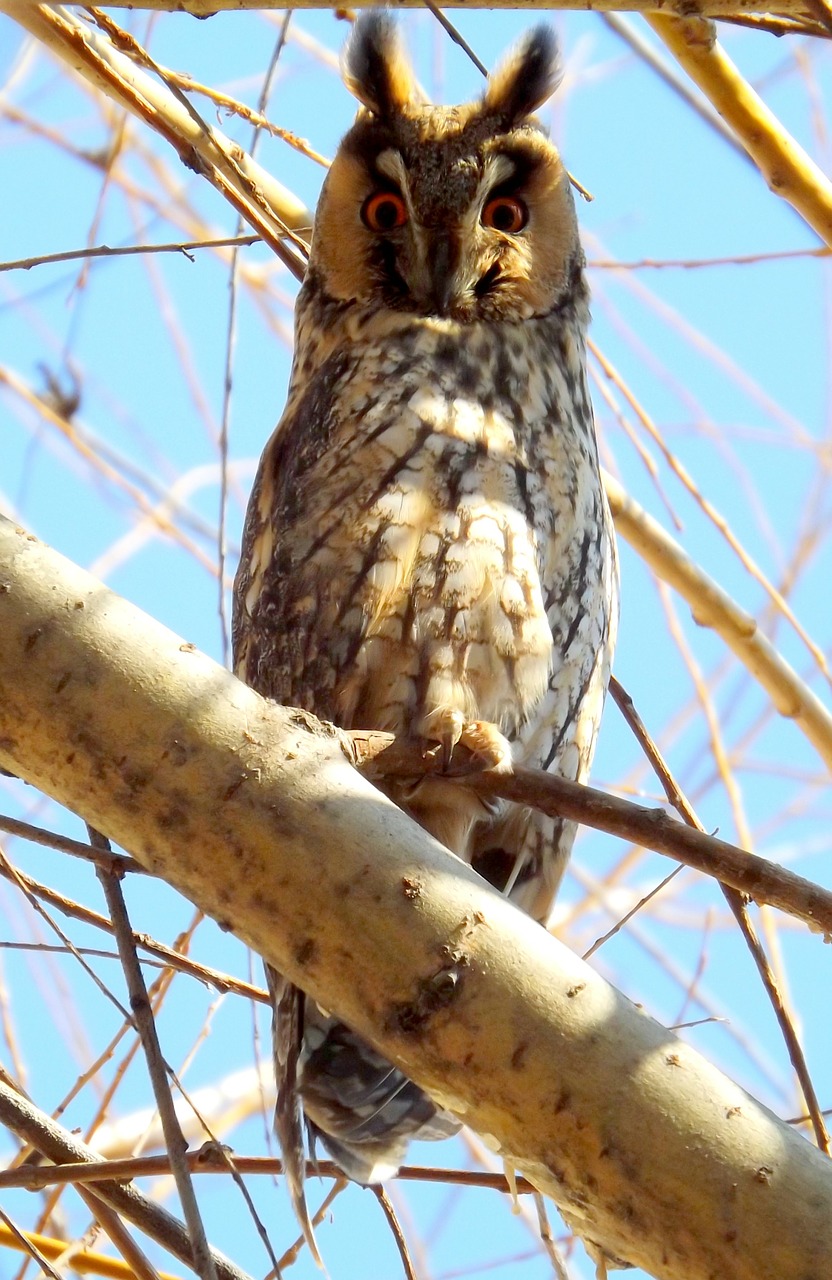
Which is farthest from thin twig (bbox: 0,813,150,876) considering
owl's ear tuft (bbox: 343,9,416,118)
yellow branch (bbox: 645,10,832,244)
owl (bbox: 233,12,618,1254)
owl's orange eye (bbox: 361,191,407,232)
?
owl's ear tuft (bbox: 343,9,416,118)

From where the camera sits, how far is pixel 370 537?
165 cm

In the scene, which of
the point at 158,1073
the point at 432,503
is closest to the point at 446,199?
the point at 432,503

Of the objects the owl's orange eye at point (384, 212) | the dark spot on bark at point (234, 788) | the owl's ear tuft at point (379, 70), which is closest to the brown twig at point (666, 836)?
the dark spot on bark at point (234, 788)

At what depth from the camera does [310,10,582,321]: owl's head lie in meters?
1.85

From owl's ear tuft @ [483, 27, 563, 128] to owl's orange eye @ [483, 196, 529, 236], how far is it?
14 cm

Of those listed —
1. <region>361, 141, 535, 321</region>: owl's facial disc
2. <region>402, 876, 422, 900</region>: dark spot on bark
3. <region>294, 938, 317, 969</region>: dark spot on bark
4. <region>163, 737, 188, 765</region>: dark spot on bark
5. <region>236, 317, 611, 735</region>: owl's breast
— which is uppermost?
<region>361, 141, 535, 321</region>: owl's facial disc

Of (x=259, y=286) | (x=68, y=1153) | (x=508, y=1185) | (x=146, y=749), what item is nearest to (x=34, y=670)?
(x=146, y=749)

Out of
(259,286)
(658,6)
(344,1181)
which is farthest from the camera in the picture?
(259,286)

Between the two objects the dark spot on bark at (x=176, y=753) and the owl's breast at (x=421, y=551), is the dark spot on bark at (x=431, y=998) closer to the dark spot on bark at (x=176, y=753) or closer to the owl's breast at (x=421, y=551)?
the dark spot on bark at (x=176, y=753)

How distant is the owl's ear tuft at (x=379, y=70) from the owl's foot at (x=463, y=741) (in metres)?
0.99

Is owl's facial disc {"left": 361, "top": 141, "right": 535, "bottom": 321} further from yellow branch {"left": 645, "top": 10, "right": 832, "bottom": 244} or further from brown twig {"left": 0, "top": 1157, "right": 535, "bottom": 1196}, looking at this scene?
brown twig {"left": 0, "top": 1157, "right": 535, "bottom": 1196}

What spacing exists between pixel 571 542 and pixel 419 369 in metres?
0.32

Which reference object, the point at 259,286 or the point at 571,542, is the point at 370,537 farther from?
the point at 259,286

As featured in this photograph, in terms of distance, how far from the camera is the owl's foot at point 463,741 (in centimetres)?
147
